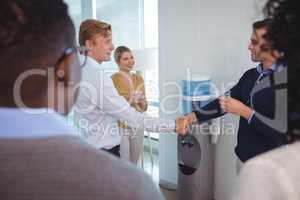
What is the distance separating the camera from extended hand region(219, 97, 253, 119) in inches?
70.8

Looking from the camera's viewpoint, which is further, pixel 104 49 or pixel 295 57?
pixel 104 49

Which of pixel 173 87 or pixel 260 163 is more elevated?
pixel 173 87

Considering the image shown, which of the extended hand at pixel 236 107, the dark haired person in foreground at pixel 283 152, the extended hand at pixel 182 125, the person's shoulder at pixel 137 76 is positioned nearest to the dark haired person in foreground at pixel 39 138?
the dark haired person in foreground at pixel 283 152

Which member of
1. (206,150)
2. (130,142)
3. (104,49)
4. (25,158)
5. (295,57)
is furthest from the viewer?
(130,142)

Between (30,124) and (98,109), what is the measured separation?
47.4 inches

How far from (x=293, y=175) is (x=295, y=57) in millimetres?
227

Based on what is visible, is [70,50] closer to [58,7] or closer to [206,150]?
[58,7]

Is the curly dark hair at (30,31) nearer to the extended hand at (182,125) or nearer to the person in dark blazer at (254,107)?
the person in dark blazer at (254,107)

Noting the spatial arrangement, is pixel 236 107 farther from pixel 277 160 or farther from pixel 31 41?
pixel 31 41

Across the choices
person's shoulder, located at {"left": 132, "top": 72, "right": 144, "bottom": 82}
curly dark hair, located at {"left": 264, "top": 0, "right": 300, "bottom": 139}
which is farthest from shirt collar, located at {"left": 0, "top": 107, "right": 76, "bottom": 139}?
person's shoulder, located at {"left": 132, "top": 72, "right": 144, "bottom": 82}

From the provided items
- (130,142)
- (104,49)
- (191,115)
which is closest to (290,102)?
(104,49)

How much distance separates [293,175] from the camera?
56 cm

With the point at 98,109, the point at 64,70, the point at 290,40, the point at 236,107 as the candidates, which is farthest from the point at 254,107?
the point at 64,70

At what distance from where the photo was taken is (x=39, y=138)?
51cm
